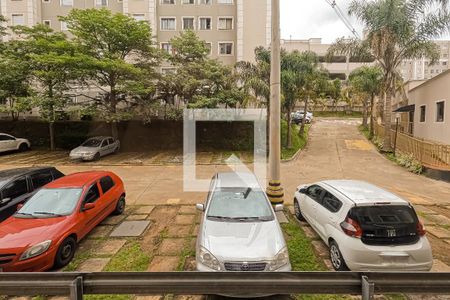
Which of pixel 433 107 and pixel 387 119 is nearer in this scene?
pixel 433 107

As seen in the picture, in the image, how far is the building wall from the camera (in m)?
15.1

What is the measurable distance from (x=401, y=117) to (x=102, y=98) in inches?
1038

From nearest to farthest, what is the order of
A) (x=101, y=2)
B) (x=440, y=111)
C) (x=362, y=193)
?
1. (x=362, y=193)
2. (x=440, y=111)
3. (x=101, y=2)

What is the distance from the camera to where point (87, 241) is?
21.9 ft

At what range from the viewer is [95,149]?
1764cm

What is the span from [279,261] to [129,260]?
319 cm

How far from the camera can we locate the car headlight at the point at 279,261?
4.60m

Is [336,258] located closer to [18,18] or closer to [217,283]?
[217,283]

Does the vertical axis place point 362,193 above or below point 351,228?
above

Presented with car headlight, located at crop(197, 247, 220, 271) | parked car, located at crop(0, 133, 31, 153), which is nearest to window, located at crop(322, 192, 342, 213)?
car headlight, located at crop(197, 247, 220, 271)

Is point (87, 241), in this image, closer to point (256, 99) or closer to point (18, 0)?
point (256, 99)

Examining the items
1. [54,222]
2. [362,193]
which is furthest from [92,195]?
[362,193]

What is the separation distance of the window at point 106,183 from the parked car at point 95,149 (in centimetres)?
1051

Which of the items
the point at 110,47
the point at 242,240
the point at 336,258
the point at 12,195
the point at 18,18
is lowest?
the point at 336,258
